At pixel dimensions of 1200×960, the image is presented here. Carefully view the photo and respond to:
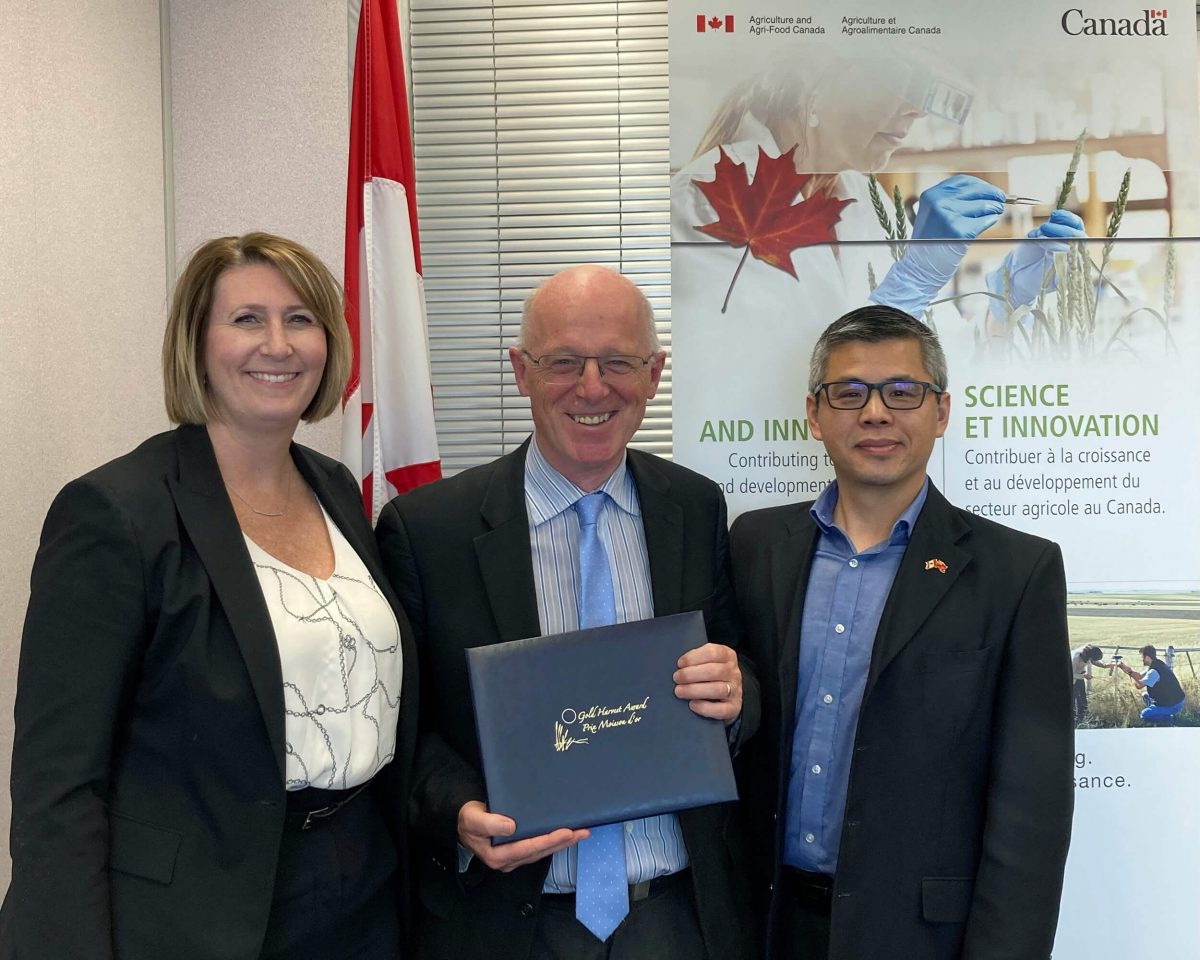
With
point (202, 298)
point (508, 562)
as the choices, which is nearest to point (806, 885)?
point (508, 562)

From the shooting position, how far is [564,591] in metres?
2.12

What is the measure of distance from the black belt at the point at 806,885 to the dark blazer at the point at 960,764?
0.21 feet

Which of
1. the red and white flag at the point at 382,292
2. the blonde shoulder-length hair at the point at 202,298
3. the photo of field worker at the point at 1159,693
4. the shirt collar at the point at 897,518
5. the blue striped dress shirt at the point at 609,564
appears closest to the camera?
the blonde shoulder-length hair at the point at 202,298

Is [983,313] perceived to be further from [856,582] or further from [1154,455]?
[856,582]

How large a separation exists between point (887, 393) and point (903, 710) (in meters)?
0.65

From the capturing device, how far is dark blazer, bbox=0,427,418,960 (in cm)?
163

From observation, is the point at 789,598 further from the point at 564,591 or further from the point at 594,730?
the point at 594,730

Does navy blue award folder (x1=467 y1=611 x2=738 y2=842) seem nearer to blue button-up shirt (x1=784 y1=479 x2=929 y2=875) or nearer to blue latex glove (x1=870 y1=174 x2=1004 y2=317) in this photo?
blue button-up shirt (x1=784 y1=479 x2=929 y2=875)

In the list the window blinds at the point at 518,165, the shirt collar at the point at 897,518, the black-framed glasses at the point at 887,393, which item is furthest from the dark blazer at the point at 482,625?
the window blinds at the point at 518,165

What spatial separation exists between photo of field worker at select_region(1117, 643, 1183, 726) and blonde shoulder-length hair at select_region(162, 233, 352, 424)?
2275 mm

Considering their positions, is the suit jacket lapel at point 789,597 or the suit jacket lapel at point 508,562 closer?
the suit jacket lapel at point 508,562

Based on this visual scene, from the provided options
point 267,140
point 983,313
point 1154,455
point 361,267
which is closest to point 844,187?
point 983,313

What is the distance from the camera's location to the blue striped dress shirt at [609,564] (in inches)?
79.6

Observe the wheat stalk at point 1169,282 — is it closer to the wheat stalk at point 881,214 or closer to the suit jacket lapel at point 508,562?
the wheat stalk at point 881,214
